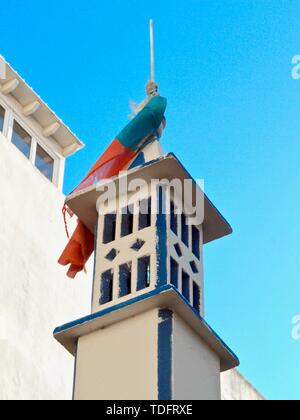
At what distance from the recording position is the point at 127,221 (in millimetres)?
8617

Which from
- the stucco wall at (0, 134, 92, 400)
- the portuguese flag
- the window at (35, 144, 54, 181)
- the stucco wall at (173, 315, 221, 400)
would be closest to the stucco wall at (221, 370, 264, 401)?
the stucco wall at (0, 134, 92, 400)

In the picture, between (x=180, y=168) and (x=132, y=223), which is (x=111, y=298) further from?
(x=180, y=168)

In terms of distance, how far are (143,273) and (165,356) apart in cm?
89

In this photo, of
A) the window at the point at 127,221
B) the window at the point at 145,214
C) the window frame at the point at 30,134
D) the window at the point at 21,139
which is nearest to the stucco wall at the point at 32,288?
the window frame at the point at 30,134

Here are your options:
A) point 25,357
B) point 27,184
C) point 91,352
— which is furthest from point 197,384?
point 27,184

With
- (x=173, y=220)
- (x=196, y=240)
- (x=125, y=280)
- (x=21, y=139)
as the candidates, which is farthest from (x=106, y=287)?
(x=21, y=139)

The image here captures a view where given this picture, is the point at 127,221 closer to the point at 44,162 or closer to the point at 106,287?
the point at 106,287

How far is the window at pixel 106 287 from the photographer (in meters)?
8.02

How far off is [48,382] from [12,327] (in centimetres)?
93

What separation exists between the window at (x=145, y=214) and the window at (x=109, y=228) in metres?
0.27

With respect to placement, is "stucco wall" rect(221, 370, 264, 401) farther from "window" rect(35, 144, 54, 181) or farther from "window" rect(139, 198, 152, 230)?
"window" rect(139, 198, 152, 230)

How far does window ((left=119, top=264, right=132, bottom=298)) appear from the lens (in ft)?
26.2

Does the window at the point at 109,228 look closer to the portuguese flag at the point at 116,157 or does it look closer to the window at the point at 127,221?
the window at the point at 127,221

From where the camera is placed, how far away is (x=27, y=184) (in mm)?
14867
